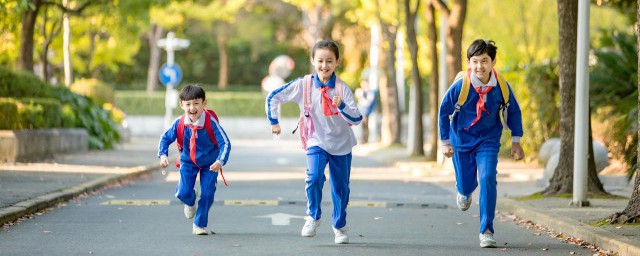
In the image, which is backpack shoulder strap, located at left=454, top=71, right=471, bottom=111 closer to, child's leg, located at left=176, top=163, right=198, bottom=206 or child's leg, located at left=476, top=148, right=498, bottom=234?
child's leg, located at left=476, top=148, right=498, bottom=234

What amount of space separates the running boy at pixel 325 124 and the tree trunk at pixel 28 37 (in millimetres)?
18450

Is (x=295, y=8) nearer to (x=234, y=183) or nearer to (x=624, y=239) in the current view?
(x=234, y=183)

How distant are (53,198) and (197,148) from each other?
4.00 metres

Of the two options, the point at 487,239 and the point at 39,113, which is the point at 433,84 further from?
the point at 487,239

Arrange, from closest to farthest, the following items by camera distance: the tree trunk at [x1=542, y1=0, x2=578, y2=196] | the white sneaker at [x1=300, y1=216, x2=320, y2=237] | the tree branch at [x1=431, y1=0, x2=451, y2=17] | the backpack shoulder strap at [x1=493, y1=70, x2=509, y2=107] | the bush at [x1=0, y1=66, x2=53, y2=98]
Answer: the backpack shoulder strap at [x1=493, y1=70, x2=509, y2=107] → the white sneaker at [x1=300, y1=216, x2=320, y2=237] → the tree trunk at [x1=542, y1=0, x2=578, y2=196] → the bush at [x1=0, y1=66, x2=53, y2=98] → the tree branch at [x1=431, y1=0, x2=451, y2=17]

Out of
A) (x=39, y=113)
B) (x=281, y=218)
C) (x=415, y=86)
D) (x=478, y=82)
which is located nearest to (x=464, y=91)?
(x=478, y=82)

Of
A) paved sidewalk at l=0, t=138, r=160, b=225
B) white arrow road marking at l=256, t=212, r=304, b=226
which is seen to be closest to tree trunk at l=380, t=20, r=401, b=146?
paved sidewalk at l=0, t=138, r=160, b=225

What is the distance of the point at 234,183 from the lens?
21.3m

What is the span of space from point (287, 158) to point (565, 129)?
1691 centimetres

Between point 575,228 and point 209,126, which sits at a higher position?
point 209,126

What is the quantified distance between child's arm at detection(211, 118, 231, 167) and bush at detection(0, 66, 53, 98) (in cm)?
1533

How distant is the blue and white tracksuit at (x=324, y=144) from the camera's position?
11383 millimetres

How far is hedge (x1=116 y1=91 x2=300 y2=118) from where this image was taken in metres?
62.0

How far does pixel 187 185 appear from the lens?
39.4 ft
